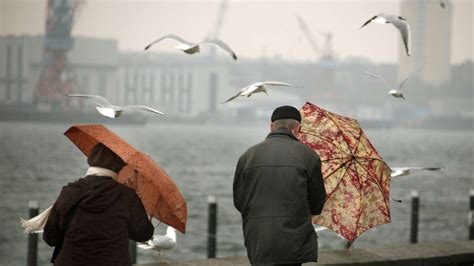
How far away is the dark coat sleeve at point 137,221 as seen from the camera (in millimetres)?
4363

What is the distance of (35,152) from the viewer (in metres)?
84.3

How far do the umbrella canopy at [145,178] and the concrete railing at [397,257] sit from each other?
5.63 ft

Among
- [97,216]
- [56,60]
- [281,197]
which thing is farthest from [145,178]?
[56,60]

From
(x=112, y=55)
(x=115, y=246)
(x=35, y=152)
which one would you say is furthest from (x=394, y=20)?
(x=112, y=55)

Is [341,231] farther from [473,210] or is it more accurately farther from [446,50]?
[446,50]

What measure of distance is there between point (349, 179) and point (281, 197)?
0.90 meters

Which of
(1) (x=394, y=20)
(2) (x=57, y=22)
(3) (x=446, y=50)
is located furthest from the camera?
(3) (x=446, y=50)

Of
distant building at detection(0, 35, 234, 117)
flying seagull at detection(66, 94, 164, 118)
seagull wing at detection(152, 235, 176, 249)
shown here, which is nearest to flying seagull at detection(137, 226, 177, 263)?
seagull wing at detection(152, 235, 176, 249)

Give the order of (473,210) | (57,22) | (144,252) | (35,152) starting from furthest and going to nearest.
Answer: (57,22) → (35,152) → (144,252) → (473,210)

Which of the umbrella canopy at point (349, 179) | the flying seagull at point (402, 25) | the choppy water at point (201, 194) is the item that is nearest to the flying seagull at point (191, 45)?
the flying seagull at point (402, 25)

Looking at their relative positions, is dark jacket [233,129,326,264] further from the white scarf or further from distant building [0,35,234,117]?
distant building [0,35,234,117]

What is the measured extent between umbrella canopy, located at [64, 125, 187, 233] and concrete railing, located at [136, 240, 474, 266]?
1717 mm

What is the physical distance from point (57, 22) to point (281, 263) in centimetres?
11597

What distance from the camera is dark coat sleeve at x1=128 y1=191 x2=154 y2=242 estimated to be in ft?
14.3
